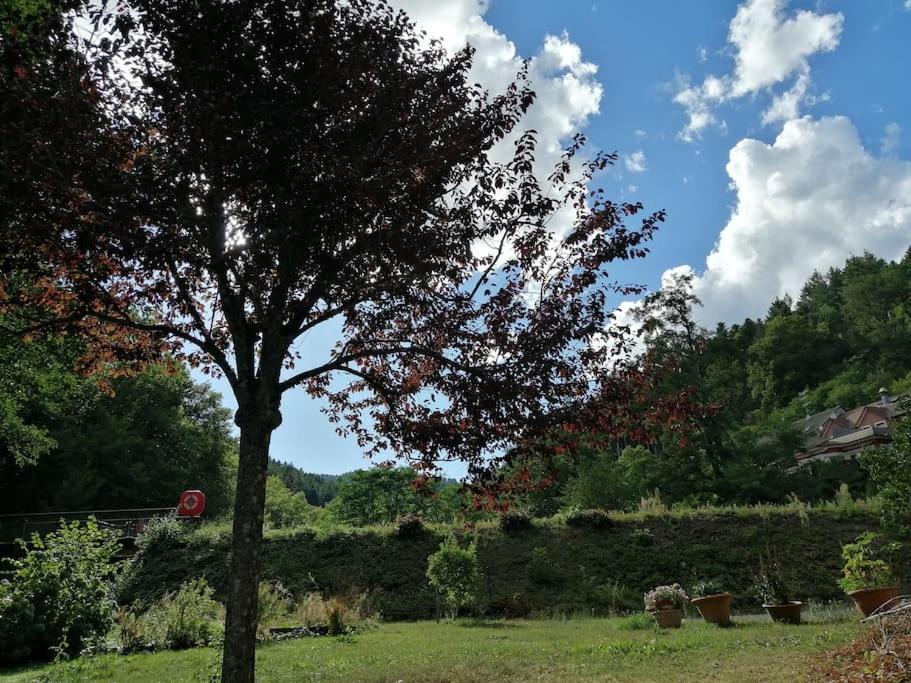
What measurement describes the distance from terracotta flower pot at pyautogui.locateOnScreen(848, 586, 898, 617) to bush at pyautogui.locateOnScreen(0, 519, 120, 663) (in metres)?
10.7

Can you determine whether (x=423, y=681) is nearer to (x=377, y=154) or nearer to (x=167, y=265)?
(x=167, y=265)

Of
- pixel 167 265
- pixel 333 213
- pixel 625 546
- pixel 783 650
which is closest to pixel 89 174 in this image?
pixel 167 265

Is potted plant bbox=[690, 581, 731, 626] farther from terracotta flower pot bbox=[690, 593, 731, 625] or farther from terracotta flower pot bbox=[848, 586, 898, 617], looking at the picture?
terracotta flower pot bbox=[848, 586, 898, 617]

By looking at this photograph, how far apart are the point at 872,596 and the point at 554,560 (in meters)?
8.83

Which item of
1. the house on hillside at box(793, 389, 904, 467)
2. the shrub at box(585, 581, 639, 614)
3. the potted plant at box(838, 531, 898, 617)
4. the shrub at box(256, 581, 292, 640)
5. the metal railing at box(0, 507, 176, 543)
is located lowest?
the shrub at box(585, 581, 639, 614)

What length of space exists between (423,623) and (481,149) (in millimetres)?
10014

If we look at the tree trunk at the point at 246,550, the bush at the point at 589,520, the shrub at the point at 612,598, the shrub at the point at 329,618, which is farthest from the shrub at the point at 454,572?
the tree trunk at the point at 246,550

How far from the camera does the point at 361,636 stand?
9.99m

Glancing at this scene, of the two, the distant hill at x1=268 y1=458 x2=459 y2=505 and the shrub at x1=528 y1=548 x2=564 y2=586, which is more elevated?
the distant hill at x1=268 y1=458 x2=459 y2=505

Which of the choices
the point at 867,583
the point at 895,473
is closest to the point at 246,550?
the point at 867,583

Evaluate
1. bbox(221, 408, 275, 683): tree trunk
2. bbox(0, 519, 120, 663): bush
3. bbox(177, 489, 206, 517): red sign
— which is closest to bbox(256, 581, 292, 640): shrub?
bbox(0, 519, 120, 663): bush

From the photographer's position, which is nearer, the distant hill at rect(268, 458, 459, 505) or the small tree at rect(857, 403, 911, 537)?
the small tree at rect(857, 403, 911, 537)

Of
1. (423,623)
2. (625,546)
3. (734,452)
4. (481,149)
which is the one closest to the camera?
(481,149)

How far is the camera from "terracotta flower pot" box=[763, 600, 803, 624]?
924cm
